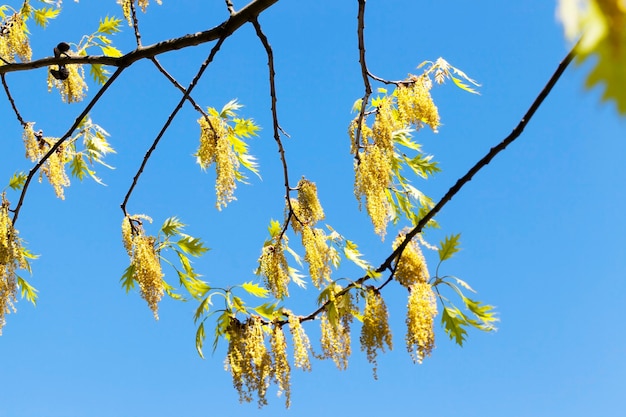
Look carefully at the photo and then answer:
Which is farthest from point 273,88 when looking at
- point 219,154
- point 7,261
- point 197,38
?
point 7,261

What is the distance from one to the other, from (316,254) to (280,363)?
2.41 feet

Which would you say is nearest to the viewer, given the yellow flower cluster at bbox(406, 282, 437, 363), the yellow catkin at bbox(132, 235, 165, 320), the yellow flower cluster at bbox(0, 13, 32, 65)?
the yellow flower cluster at bbox(406, 282, 437, 363)

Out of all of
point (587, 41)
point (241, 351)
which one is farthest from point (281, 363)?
point (587, 41)

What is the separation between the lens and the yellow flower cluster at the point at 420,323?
8.13ft

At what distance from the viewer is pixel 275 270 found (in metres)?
3.42

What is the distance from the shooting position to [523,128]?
1633 mm

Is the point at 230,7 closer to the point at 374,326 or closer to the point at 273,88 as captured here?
the point at 273,88

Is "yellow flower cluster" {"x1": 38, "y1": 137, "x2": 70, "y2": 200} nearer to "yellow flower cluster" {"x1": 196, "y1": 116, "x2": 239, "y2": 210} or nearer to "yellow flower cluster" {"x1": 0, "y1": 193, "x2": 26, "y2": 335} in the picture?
"yellow flower cluster" {"x1": 0, "y1": 193, "x2": 26, "y2": 335}

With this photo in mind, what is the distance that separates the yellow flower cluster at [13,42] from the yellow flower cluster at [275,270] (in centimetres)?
229

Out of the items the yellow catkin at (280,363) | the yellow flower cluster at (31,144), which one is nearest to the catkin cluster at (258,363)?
the yellow catkin at (280,363)

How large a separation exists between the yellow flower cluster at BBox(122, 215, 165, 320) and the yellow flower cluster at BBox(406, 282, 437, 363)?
1.31 meters

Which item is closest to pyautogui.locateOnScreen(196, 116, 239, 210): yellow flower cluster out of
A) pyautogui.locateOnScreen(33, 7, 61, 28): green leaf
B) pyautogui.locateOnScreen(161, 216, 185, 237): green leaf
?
pyautogui.locateOnScreen(161, 216, 185, 237): green leaf

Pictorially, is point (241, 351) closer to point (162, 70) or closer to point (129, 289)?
point (129, 289)

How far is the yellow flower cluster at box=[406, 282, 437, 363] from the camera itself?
248 cm
